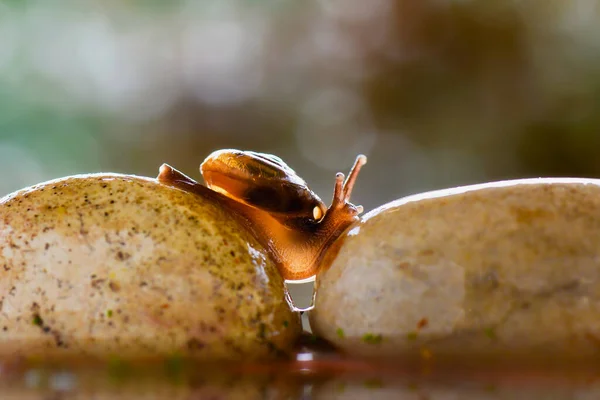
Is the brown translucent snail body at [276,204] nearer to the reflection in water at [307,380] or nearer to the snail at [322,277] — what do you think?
the snail at [322,277]

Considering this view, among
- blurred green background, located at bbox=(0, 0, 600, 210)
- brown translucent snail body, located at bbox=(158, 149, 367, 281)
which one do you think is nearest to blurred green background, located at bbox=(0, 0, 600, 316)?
blurred green background, located at bbox=(0, 0, 600, 210)

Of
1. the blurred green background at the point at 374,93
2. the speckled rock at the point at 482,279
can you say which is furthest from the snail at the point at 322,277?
the blurred green background at the point at 374,93

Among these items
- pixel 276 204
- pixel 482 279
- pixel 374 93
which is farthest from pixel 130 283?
pixel 374 93

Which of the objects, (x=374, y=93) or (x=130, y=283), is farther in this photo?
(x=374, y=93)

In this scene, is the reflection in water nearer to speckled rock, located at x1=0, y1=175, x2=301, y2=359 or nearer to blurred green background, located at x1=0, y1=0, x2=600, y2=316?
speckled rock, located at x1=0, y1=175, x2=301, y2=359

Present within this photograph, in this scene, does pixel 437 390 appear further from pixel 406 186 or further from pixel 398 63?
pixel 398 63

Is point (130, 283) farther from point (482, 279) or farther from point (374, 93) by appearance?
point (374, 93)

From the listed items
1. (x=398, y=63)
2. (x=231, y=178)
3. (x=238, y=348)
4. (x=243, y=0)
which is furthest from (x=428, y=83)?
(x=238, y=348)
